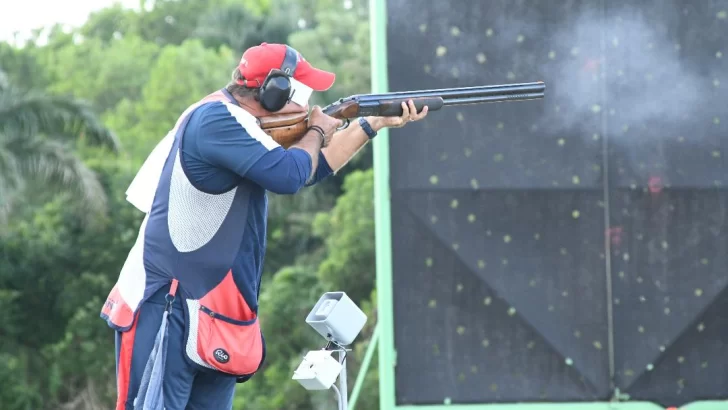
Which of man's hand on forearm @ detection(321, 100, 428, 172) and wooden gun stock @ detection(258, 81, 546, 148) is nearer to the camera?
wooden gun stock @ detection(258, 81, 546, 148)

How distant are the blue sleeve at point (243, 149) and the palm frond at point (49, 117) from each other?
12.1 meters

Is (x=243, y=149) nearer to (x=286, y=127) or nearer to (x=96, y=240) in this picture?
(x=286, y=127)

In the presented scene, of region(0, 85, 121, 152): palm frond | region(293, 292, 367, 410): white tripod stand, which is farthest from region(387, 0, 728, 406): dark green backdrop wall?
region(0, 85, 121, 152): palm frond

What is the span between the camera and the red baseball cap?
4.09m

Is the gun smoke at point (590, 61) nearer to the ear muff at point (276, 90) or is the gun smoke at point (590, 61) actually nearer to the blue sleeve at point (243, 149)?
the ear muff at point (276, 90)

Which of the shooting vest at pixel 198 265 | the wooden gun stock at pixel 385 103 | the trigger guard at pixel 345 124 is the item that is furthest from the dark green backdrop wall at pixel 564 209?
the shooting vest at pixel 198 265

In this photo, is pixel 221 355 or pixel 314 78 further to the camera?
pixel 314 78

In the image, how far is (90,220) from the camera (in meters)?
17.7

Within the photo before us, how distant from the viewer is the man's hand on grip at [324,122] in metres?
4.27

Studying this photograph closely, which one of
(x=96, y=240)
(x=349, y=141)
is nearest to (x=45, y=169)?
(x=96, y=240)

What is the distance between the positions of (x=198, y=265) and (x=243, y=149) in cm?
42

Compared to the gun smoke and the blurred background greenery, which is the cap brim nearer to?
the gun smoke

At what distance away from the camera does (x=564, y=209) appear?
6645 millimetres

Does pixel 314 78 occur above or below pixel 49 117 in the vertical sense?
below
